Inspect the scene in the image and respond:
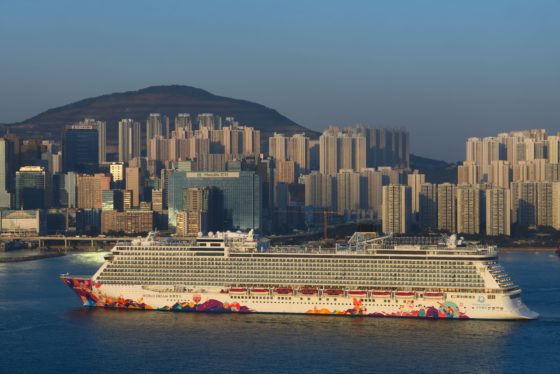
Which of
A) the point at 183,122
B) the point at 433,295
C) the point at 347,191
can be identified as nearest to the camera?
the point at 433,295

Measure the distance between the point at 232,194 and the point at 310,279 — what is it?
37.3 meters

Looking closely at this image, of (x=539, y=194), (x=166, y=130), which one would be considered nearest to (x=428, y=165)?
(x=166, y=130)

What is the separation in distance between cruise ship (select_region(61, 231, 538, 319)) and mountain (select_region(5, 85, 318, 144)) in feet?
280

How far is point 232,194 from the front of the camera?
6581 cm

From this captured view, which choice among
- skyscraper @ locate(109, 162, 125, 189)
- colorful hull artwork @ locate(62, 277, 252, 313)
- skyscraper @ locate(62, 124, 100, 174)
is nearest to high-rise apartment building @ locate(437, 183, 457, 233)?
skyscraper @ locate(109, 162, 125, 189)

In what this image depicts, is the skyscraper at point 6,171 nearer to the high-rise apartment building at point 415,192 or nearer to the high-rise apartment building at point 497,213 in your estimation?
the high-rise apartment building at point 415,192

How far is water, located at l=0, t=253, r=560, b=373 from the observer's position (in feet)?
76.9

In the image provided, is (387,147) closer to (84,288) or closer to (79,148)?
(79,148)

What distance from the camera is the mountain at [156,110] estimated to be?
117m

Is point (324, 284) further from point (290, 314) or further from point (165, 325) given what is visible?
point (165, 325)

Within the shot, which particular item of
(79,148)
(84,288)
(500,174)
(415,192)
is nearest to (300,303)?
(84,288)

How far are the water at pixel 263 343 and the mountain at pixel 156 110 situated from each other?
286ft

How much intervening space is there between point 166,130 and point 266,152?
1136 centimetres

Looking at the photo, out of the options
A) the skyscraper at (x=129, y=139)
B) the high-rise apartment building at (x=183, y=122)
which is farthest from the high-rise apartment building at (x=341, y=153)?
the skyscraper at (x=129, y=139)
